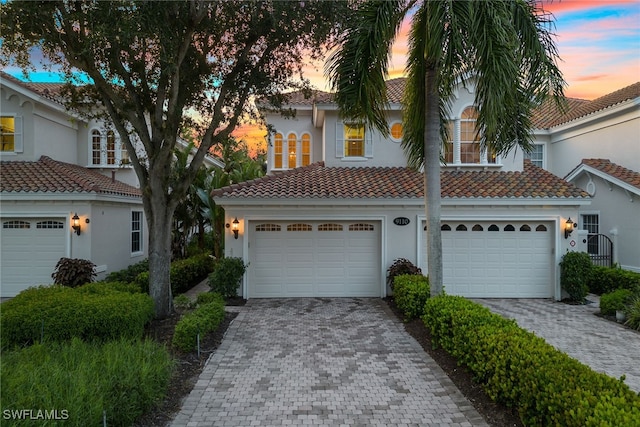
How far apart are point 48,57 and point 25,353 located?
6923 mm

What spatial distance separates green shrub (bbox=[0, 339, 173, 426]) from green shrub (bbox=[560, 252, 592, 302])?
1117 cm

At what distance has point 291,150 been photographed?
16672 millimetres

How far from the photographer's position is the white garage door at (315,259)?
38.8 ft

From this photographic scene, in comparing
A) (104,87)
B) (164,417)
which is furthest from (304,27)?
(164,417)

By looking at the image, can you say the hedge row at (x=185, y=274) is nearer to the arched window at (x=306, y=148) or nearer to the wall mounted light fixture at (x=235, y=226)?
the wall mounted light fixture at (x=235, y=226)

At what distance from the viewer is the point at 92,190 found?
12.1m

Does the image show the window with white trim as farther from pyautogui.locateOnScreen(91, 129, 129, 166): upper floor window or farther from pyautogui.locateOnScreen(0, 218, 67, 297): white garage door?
pyautogui.locateOnScreen(0, 218, 67, 297): white garage door

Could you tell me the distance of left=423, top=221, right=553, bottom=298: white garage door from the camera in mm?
11852

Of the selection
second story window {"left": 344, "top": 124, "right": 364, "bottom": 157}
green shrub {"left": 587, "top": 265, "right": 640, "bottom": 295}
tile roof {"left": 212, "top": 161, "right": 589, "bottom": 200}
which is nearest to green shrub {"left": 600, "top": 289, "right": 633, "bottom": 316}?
green shrub {"left": 587, "top": 265, "right": 640, "bottom": 295}

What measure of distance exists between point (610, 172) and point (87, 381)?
55.6 ft

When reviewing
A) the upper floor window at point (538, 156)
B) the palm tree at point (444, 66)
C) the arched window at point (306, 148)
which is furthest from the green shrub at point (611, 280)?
the arched window at point (306, 148)

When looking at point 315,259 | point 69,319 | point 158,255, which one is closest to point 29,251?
point 158,255

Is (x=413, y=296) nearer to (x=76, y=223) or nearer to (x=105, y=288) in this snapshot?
(x=105, y=288)

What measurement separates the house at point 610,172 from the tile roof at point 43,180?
1621 centimetres
